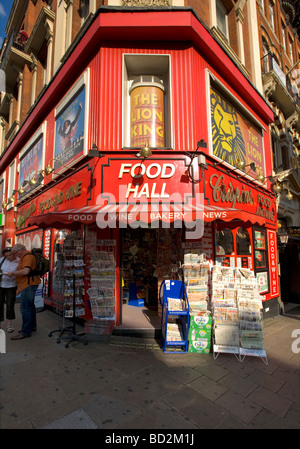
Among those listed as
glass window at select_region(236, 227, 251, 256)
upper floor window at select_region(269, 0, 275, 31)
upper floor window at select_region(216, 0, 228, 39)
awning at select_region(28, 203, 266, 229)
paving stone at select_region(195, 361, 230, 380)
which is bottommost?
paving stone at select_region(195, 361, 230, 380)

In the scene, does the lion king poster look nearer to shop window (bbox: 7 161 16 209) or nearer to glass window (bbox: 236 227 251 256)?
glass window (bbox: 236 227 251 256)

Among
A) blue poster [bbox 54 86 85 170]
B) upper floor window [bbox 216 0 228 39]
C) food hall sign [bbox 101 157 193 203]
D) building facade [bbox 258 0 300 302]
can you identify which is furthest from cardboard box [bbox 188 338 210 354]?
upper floor window [bbox 216 0 228 39]

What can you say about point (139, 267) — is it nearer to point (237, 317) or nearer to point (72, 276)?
point (72, 276)

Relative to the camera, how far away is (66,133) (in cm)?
775

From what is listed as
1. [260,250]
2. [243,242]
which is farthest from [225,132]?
[260,250]

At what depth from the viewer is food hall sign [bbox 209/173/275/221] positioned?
6.23m

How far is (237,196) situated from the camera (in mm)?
7086

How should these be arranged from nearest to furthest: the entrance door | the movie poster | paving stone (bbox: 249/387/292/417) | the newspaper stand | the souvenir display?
paving stone (bbox: 249/387/292/417) → the newspaper stand → the souvenir display → the entrance door → the movie poster

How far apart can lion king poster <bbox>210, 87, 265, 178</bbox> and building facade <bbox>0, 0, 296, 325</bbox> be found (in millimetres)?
64

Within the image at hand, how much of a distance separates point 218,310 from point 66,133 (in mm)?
7106

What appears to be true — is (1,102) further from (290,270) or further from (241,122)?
(290,270)

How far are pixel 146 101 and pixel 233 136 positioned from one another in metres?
3.14

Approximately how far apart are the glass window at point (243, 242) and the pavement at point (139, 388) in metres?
2.82

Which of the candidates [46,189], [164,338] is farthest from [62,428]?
[46,189]
